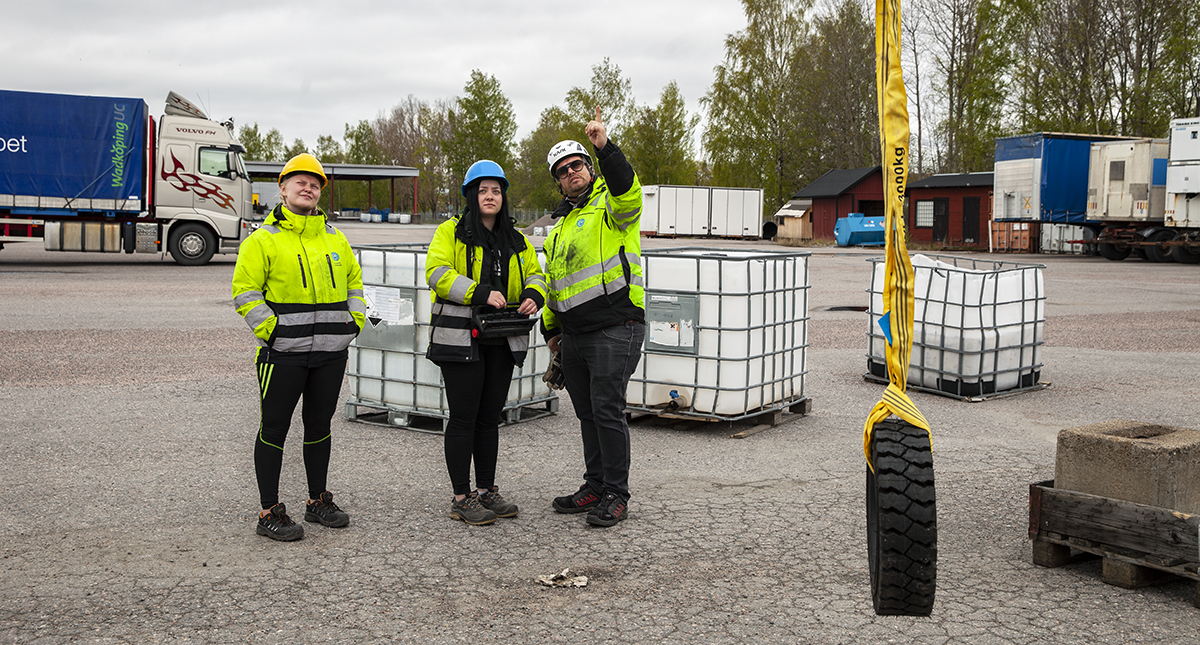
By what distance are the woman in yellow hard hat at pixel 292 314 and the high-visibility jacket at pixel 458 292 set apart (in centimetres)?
42

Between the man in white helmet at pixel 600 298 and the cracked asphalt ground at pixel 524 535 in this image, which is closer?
the cracked asphalt ground at pixel 524 535

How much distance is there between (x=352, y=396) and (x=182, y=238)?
18.2 m

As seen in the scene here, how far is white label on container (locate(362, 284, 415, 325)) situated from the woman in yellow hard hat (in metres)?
2.16

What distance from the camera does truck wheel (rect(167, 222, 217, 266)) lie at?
2331 cm

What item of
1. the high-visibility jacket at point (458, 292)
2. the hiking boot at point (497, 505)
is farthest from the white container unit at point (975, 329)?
the hiking boot at point (497, 505)

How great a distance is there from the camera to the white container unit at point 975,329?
27.0 ft

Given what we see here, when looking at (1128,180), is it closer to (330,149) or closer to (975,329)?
(975,329)

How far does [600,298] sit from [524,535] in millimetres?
1219

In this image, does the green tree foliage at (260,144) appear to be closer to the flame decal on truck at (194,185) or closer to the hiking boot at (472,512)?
the flame decal on truck at (194,185)

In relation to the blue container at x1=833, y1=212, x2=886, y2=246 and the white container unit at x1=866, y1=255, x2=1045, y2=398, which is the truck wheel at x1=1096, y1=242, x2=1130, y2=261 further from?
the white container unit at x1=866, y1=255, x2=1045, y2=398

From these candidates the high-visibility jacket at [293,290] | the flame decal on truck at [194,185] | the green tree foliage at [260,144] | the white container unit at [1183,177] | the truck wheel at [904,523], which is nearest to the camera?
the truck wheel at [904,523]

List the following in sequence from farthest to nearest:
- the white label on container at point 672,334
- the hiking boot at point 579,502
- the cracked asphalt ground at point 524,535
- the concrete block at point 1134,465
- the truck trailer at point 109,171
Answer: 1. the truck trailer at point 109,171
2. the white label on container at point 672,334
3. the hiking boot at point 579,502
4. the concrete block at point 1134,465
5. the cracked asphalt ground at point 524,535

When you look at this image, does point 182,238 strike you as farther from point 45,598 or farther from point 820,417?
point 45,598

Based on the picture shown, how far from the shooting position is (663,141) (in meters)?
62.2
